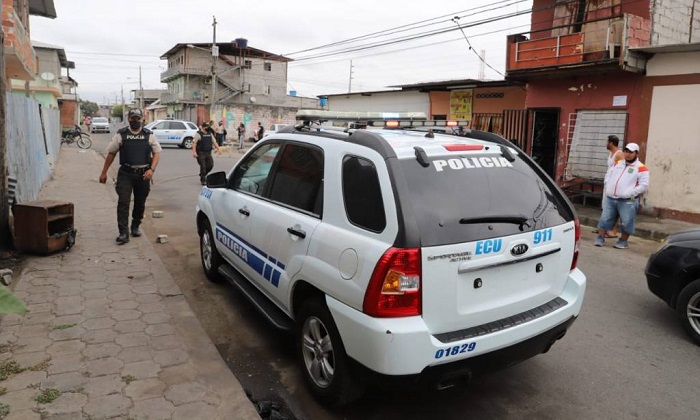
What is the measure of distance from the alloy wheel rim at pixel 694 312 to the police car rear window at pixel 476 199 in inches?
74.0

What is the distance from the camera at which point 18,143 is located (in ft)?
25.8

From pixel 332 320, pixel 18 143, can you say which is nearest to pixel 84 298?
pixel 332 320

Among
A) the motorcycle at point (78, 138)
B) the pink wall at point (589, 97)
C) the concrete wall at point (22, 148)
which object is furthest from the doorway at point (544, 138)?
the motorcycle at point (78, 138)

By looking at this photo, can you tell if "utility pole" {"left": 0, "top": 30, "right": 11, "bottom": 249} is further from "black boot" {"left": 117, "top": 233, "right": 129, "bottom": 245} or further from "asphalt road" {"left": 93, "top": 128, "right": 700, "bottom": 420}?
"asphalt road" {"left": 93, "top": 128, "right": 700, "bottom": 420}

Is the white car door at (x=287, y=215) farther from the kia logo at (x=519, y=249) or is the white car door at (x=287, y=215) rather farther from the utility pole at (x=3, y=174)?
the utility pole at (x=3, y=174)

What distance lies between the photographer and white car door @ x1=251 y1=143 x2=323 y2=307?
3281mm

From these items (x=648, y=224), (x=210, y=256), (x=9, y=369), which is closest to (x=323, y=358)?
(x=9, y=369)

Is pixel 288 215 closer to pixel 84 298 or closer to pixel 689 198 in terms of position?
pixel 84 298

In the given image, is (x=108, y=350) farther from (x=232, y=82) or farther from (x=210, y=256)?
(x=232, y=82)

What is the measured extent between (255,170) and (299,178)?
0.94 metres

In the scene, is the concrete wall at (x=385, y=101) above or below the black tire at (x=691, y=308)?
above

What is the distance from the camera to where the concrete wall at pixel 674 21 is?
1226 cm

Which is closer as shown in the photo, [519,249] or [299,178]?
[519,249]

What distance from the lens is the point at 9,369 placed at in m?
3.27
